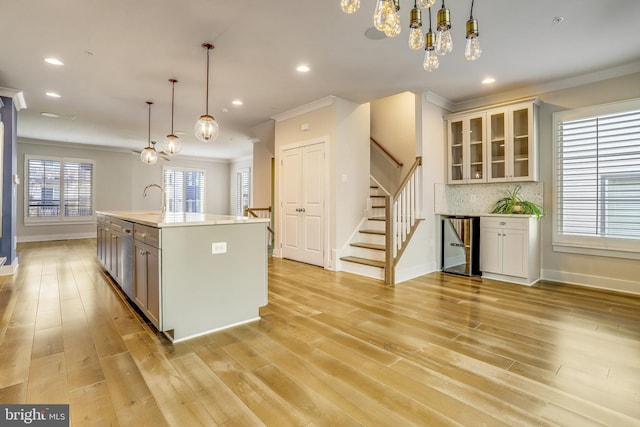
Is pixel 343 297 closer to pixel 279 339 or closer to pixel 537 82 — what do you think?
pixel 279 339

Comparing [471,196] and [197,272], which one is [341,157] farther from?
[197,272]

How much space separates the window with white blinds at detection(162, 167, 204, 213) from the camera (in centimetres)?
1094

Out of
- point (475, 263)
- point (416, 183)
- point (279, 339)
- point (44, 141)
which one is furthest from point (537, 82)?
point (44, 141)

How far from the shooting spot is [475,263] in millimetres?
4719

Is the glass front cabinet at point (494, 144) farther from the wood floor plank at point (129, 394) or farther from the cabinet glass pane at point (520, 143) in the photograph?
the wood floor plank at point (129, 394)

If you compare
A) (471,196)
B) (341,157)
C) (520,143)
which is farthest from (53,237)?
(520,143)

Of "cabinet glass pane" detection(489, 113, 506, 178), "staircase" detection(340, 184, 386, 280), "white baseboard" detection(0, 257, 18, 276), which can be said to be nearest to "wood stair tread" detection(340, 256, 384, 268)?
"staircase" detection(340, 184, 386, 280)

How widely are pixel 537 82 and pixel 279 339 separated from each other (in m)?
4.79

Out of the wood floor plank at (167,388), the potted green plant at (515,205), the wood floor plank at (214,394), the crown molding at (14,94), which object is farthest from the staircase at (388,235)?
the crown molding at (14,94)

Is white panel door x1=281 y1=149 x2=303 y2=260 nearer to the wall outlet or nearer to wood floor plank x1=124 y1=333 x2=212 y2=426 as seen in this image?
the wall outlet

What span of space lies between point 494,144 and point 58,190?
11.0m

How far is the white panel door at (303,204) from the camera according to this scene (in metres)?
5.36

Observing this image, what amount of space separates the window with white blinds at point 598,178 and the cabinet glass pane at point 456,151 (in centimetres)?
128

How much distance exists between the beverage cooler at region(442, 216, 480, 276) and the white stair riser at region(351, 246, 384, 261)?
1.13 m
